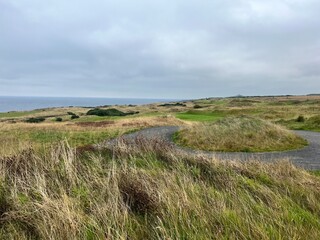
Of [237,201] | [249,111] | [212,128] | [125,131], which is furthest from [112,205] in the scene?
[249,111]

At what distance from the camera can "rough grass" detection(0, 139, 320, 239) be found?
4293 millimetres

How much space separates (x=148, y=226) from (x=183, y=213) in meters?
0.52

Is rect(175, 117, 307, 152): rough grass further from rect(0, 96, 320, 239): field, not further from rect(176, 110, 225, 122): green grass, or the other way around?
rect(176, 110, 225, 122): green grass

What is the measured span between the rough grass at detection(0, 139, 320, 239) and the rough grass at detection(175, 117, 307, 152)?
483 inches

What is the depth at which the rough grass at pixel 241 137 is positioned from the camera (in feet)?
63.5

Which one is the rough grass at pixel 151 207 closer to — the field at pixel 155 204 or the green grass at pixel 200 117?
the field at pixel 155 204

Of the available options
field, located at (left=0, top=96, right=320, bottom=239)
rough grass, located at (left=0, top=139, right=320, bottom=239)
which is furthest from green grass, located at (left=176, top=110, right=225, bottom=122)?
rough grass, located at (left=0, top=139, right=320, bottom=239)

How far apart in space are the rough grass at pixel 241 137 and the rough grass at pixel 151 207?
12.3 m

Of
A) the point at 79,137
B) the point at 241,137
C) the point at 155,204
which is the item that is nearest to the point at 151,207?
the point at 155,204

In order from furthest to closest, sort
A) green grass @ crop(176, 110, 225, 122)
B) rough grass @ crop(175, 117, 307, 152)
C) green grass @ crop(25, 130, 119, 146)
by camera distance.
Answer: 1. green grass @ crop(176, 110, 225, 122)
2. green grass @ crop(25, 130, 119, 146)
3. rough grass @ crop(175, 117, 307, 152)

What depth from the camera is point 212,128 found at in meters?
22.6

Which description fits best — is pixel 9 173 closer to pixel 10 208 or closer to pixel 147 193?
pixel 10 208

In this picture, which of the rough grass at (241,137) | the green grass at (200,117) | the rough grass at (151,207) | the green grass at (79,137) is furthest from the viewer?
the green grass at (200,117)

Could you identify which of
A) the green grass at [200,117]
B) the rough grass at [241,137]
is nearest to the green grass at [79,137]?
the rough grass at [241,137]
